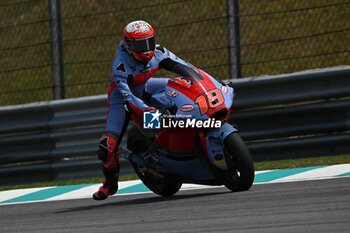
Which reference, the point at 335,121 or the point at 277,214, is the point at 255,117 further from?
the point at 277,214

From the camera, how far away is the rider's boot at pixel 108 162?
8.80 meters

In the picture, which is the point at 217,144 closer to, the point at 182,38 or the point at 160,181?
the point at 160,181

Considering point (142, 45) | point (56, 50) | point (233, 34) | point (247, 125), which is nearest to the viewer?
point (142, 45)

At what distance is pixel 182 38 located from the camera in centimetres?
1575

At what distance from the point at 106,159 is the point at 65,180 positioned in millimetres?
2695

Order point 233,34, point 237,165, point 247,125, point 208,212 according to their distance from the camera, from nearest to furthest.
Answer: point 208,212
point 237,165
point 247,125
point 233,34

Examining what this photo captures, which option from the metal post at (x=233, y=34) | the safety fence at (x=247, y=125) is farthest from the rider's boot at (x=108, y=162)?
the metal post at (x=233, y=34)

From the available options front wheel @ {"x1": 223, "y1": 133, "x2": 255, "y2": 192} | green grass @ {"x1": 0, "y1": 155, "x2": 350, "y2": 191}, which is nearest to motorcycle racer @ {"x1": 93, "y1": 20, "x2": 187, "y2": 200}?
front wheel @ {"x1": 223, "y1": 133, "x2": 255, "y2": 192}

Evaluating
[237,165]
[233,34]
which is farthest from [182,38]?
[237,165]

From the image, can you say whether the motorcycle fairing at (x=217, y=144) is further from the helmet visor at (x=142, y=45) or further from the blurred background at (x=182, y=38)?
the blurred background at (x=182, y=38)

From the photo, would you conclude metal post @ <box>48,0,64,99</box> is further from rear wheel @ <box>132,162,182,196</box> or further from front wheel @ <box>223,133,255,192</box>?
front wheel @ <box>223,133,255,192</box>

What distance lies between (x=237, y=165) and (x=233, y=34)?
128 inches

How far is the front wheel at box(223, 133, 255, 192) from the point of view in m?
7.82

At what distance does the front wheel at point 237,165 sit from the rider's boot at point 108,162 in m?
1.21
